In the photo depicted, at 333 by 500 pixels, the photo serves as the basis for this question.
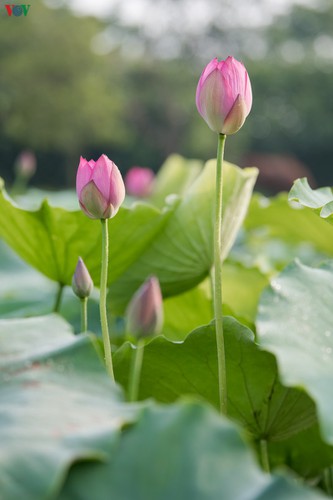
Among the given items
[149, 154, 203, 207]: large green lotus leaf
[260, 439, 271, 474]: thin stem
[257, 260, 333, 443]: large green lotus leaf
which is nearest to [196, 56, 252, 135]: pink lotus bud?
[257, 260, 333, 443]: large green lotus leaf

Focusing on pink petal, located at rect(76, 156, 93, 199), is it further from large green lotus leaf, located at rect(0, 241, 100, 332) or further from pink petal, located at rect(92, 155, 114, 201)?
large green lotus leaf, located at rect(0, 241, 100, 332)

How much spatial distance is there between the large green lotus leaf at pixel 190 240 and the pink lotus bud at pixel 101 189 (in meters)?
0.31

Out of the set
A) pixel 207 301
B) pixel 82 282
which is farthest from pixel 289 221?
pixel 82 282

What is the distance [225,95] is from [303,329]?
182 mm

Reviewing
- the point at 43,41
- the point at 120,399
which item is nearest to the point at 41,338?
the point at 120,399

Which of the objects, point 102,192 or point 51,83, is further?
point 51,83

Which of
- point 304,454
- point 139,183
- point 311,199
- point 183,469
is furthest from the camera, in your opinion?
point 139,183

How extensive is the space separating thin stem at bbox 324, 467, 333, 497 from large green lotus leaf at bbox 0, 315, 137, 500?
27 cm

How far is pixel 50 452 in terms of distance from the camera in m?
0.39

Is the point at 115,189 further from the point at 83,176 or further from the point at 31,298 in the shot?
the point at 31,298

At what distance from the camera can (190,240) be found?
896 millimetres

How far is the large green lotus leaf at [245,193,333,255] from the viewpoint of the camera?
1.36m

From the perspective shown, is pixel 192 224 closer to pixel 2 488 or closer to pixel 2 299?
pixel 2 299

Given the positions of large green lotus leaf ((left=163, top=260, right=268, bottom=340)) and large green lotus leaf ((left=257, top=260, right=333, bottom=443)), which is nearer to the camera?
large green lotus leaf ((left=257, top=260, right=333, bottom=443))
